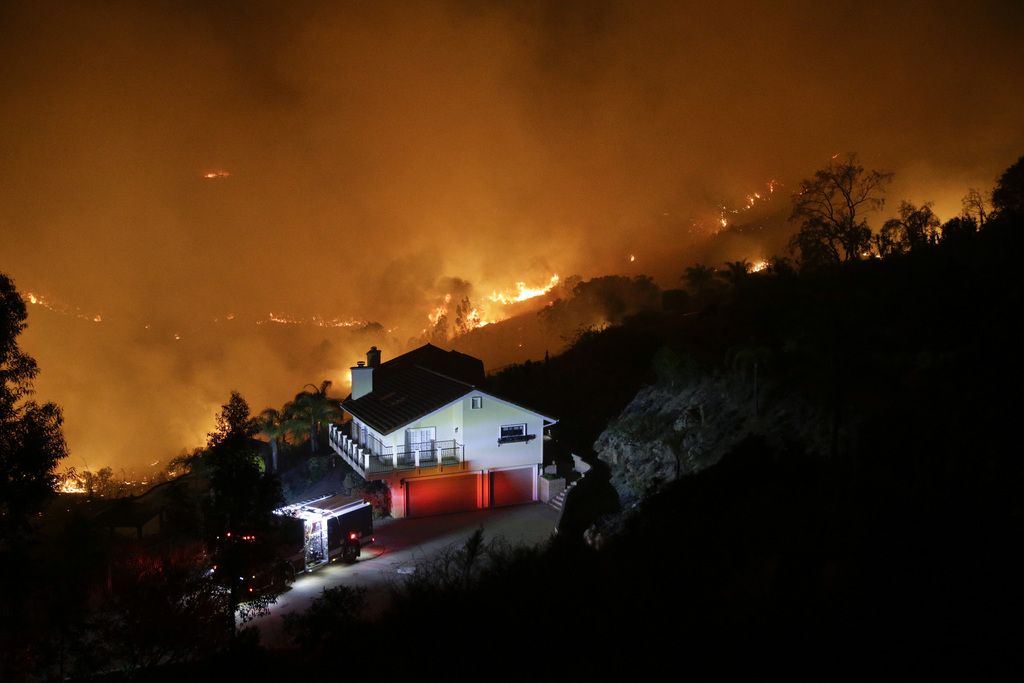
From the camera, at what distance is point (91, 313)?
391ft

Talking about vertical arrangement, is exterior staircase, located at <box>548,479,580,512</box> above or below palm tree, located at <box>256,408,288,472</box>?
below

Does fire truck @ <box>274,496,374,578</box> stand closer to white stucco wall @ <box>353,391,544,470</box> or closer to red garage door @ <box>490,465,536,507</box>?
white stucco wall @ <box>353,391,544,470</box>

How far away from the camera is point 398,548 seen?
79.2 feet

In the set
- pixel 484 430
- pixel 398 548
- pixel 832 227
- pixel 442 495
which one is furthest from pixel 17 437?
pixel 832 227

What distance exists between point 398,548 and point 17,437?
502 inches

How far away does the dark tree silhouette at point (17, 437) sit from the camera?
1411 centimetres

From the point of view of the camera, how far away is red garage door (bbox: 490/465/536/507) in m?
28.7

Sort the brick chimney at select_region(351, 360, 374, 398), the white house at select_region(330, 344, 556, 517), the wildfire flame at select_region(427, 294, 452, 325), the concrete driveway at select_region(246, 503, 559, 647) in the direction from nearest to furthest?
the concrete driveway at select_region(246, 503, 559, 647)
the white house at select_region(330, 344, 556, 517)
the brick chimney at select_region(351, 360, 374, 398)
the wildfire flame at select_region(427, 294, 452, 325)

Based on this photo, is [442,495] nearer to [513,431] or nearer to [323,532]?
[513,431]

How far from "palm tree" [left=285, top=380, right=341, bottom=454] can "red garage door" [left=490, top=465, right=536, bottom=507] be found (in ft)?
38.1

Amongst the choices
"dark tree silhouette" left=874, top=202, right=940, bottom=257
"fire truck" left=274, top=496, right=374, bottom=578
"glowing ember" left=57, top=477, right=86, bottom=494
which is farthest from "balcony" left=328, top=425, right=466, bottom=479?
"dark tree silhouette" left=874, top=202, right=940, bottom=257

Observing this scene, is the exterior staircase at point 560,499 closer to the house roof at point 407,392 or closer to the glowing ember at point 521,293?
the house roof at point 407,392

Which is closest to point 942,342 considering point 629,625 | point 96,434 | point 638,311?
point 629,625

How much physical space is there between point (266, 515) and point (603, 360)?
25496mm
